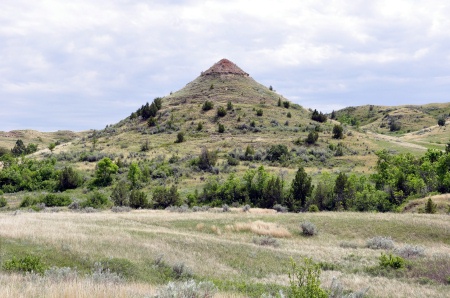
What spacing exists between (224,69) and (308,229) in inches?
4073

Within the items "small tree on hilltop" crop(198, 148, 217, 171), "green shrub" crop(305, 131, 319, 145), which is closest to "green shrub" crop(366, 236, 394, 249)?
"small tree on hilltop" crop(198, 148, 217, 171)

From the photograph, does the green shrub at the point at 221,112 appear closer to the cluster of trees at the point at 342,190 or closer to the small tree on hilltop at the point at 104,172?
the small tree on hilltop at the point at 104,172

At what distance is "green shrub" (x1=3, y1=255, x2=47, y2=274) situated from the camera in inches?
409

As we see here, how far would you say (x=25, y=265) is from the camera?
10602 millimetres

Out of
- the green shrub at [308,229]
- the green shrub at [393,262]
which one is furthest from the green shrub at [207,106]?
the green shrub at [393,262]

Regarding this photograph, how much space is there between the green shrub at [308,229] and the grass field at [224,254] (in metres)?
0.37

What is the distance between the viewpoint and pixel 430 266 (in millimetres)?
15492

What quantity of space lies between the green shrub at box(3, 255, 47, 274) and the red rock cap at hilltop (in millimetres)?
111749

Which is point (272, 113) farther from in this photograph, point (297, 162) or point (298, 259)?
point (298, 259)

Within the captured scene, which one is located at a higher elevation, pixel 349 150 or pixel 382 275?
pixel 349 150

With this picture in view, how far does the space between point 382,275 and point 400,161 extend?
34.2m

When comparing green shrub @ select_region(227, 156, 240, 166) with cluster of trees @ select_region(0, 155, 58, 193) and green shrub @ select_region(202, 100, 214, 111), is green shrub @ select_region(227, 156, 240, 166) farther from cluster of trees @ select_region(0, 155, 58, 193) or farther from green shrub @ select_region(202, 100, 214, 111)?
green shrub @ select_region(202, 100, 214, 111)

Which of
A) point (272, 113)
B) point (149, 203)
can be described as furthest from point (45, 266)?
point (272, 113)

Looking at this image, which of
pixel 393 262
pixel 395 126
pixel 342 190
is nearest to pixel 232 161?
pixel 342 190
